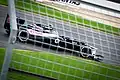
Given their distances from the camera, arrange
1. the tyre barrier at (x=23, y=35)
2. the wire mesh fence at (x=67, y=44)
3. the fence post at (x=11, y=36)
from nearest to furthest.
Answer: the fence post at (x=11, y=36), the tyre barrier at (x=23, y=35), the wire mesh fence at (x=67, y=44)

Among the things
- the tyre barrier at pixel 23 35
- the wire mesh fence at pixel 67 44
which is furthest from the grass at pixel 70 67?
the tyre barrier at pixel 23 35

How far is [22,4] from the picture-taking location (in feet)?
5.13

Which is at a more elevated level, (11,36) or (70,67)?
(11,36)

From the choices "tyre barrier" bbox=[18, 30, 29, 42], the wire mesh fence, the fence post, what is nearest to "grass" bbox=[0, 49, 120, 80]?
the wire mesh fence

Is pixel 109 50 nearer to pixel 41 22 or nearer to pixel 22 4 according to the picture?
pixel 41 22

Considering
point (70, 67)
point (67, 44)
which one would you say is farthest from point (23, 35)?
point (70, 67)

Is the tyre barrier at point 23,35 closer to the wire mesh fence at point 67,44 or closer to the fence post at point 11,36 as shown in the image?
the wire mesh fence at point 67,44

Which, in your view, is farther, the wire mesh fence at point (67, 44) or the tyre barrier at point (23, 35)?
the wire mesh fence at point (67, 44)

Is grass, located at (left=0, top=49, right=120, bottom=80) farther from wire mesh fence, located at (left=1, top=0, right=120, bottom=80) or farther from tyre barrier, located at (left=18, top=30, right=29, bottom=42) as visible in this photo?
tyre barrier, located at (left=18, top=30, right=29, bottom=42)

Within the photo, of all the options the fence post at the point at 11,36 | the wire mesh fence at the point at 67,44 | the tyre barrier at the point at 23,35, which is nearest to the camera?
the fence post at the point at 11,36

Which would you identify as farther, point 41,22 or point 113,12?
point 113,12

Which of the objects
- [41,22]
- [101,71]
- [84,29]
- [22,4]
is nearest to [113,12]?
[84,29]

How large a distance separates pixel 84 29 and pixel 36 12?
0.35 meters

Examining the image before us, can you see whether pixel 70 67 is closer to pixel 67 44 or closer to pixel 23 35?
pixel 67 44
